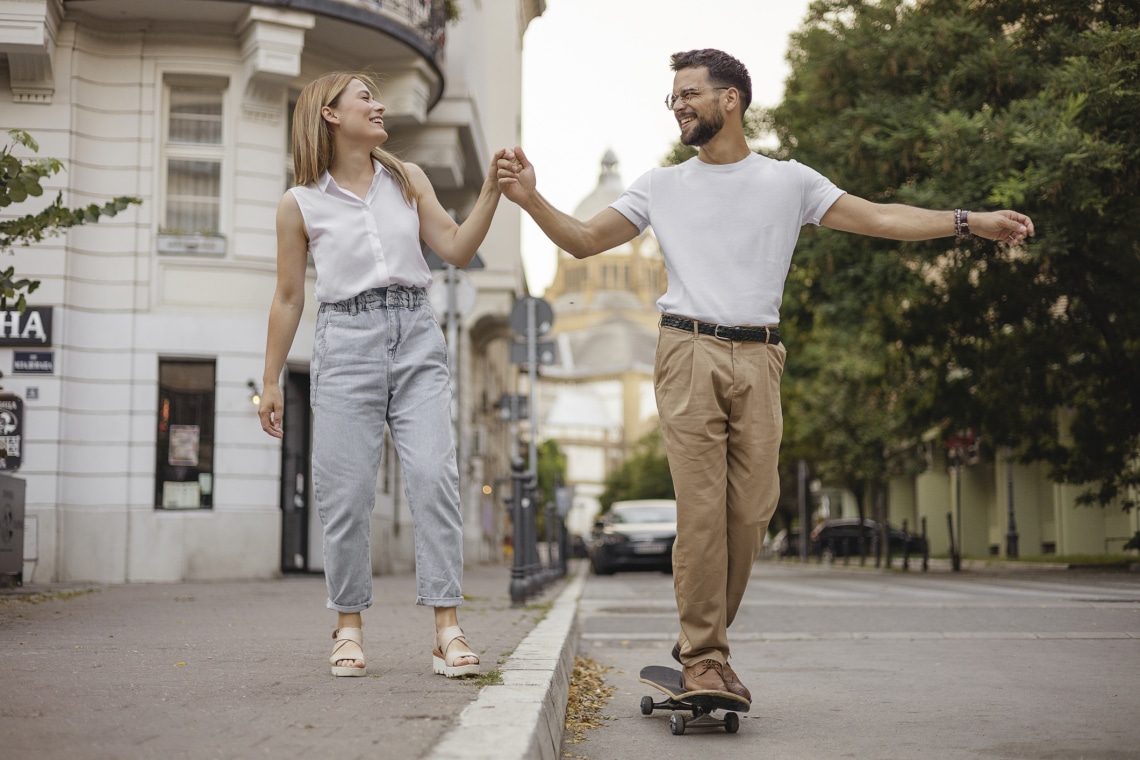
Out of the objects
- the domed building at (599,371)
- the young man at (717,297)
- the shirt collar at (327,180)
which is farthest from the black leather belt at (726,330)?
the domed building at (599,371)

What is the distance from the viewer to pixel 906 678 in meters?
6.66

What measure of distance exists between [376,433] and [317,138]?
1099 millimetres

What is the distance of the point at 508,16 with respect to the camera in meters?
38.3

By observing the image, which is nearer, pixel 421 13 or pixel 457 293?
pixel 457 293

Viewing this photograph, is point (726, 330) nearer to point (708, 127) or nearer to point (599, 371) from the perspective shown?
point (708, 127)

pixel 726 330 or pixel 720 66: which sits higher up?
pixel 720 66

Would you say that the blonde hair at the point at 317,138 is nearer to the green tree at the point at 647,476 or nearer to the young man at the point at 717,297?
the young man at the point at 717,297

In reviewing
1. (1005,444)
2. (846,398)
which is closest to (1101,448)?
(1005,444)

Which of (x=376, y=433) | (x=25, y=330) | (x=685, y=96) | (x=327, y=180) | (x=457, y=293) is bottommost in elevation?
(x=376, y=433)

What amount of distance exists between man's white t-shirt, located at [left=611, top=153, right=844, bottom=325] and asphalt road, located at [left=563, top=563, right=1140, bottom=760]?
1475 mm

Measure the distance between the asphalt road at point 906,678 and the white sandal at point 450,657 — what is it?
1.47 ft

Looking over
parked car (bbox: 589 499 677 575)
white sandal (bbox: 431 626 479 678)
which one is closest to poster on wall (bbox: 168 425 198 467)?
parked car (bbox: 589 499 677 575)

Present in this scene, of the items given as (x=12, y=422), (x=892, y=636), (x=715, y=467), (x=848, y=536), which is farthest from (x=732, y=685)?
(x=848, y=536)

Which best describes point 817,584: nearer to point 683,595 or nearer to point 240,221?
point 240,221
